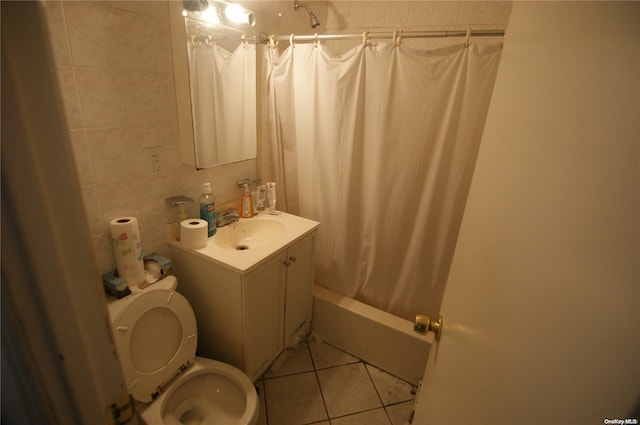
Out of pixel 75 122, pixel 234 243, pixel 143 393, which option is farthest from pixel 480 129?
pixel 143 393

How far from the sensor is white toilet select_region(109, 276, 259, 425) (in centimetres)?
107

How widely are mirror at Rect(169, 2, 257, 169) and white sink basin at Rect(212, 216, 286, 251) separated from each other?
358mm

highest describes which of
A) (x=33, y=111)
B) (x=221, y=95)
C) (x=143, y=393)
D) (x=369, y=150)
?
(x=221, y=95)

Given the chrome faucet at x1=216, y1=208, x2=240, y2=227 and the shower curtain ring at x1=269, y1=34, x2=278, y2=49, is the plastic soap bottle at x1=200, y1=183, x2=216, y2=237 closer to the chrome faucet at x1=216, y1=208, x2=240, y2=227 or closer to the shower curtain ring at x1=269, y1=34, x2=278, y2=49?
the chrome faucet at x1=216, y1=208, x2=240, y2=227

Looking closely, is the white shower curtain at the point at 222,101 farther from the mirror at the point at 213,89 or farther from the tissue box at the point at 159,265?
the tissue box at the point at 159,265

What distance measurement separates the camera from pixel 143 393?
111cm

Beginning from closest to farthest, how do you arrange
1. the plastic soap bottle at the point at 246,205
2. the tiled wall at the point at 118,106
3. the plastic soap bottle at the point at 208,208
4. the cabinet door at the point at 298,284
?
the tiled wall at the point at 118,106 < the plastic soap bottle at the point at 208,208 < the cabinet door at the point at 298,284 < the plastic soap bottle at the point at 246,205

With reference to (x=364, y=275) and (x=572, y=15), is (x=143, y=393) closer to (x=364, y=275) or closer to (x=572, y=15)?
(x=364, y=275)

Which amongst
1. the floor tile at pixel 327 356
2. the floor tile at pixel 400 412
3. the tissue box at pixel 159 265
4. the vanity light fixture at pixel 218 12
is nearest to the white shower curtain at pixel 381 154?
the vanity light fixture at pixel 218 12

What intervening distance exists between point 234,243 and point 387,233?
88cm

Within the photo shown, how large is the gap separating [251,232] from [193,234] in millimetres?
424

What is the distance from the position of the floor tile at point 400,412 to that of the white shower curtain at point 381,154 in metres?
0.47

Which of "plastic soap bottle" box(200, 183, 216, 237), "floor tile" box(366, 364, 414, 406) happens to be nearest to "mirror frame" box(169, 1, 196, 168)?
"plastic soap bottle" box(200, 183, 216, 237)

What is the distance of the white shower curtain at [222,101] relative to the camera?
135 cm
